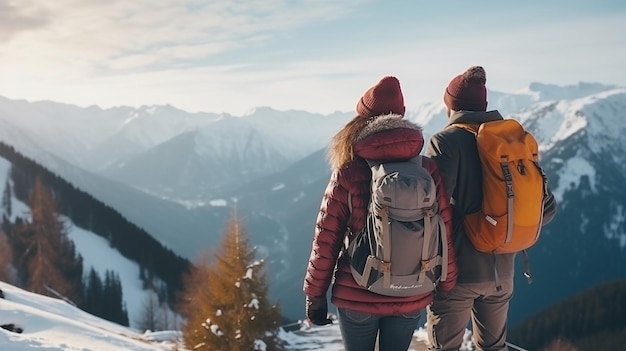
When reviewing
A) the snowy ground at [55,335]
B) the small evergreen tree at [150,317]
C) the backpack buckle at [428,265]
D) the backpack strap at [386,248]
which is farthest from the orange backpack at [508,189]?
the small evergreen tree at [150,317]

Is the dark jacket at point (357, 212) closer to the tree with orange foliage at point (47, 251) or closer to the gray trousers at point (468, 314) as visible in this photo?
the gray trousers at point (468, 314)

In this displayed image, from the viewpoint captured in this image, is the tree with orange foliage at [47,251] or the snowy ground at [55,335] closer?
the snowy ground at [55,335]

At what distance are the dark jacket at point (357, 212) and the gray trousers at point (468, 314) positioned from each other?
40 centimetres

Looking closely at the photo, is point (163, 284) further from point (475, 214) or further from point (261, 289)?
point (475, 214)

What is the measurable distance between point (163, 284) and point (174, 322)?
11.1 m

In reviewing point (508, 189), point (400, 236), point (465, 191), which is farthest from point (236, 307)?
point (400, 236)

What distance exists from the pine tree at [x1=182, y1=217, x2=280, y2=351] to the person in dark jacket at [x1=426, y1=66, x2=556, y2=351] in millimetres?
20285

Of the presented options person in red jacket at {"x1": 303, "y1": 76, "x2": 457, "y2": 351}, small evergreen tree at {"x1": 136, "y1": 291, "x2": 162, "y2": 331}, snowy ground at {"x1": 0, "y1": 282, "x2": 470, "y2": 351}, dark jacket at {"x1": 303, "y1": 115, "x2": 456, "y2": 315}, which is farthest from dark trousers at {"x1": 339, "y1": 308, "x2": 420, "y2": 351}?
small evergreen tree at {"x1": 136, "y1": 291, "x2": 162, "y2": 331}

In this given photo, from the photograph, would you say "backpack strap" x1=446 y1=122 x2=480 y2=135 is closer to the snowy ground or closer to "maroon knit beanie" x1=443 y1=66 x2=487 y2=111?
"maroon knit beanie" x1=443 y1=66 x2=487 y2=111

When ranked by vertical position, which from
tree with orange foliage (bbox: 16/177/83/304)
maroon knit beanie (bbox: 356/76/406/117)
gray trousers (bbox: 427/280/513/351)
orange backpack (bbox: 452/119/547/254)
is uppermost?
maroon knit beanie (bbox: 356/76/406/117)

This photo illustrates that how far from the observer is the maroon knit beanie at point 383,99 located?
5078mm

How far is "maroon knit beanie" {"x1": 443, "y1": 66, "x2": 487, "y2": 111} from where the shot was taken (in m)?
5.64

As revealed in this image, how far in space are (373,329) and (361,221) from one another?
A: 1105 millimetres

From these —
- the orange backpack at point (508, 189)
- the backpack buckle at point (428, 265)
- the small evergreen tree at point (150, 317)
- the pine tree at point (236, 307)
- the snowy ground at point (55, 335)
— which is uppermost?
the orange backpack at point (508, 189)
